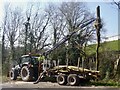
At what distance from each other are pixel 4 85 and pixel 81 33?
1183mm

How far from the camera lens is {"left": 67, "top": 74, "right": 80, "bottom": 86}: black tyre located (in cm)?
423

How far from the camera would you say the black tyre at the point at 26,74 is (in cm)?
402

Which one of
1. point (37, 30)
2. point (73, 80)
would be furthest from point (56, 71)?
point (37, 30)

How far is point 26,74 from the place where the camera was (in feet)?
13.2

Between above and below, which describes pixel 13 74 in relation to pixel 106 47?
below

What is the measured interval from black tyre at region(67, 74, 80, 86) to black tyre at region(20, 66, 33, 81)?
0.56 metres

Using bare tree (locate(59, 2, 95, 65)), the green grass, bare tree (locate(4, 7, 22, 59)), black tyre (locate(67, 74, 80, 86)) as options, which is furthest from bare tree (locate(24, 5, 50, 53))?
black tyre (locate(67, 74, 80, 86))

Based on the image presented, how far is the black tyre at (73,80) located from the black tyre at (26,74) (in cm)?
56

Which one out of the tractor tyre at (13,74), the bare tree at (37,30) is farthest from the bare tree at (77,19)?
the tractor tyre at (13,74)

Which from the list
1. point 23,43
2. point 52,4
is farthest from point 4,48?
point 52,4

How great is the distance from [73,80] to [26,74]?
0.70 m

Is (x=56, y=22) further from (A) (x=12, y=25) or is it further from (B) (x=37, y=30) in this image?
(A) (x=12, y=25)

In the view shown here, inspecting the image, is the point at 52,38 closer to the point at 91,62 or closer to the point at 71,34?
the point at 71,34

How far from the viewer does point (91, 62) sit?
4.18 meters
